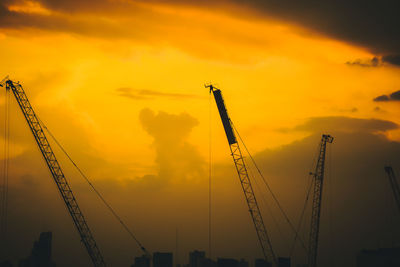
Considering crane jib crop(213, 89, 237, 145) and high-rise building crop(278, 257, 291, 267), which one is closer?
crane jib crop(213, 89, 237, 145)

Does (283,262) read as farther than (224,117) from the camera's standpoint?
Yes

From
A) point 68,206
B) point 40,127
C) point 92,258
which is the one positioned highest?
point 40,127

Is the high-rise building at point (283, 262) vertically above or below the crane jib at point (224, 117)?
below

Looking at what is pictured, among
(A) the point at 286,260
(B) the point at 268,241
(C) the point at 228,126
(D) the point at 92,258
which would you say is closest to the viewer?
(C) the point at 228,126

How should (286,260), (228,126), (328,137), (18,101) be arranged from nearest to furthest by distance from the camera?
(228,126), (18,101), (328,137), (286,260)

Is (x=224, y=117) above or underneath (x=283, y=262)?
above

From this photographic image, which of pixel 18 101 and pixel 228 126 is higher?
pixel 18 101

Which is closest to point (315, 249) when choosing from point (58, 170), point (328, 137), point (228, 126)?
point (328, 137)

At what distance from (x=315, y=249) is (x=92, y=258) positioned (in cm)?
7984

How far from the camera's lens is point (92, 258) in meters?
152

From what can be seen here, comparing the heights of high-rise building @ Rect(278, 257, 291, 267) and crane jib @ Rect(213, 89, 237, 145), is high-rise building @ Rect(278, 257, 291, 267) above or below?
below

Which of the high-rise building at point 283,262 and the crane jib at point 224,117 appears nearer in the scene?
the crane jib at point 224,117

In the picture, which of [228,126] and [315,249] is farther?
[315,249]

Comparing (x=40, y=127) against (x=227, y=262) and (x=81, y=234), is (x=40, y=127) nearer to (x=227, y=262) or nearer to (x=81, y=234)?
(x=81, y=234)
